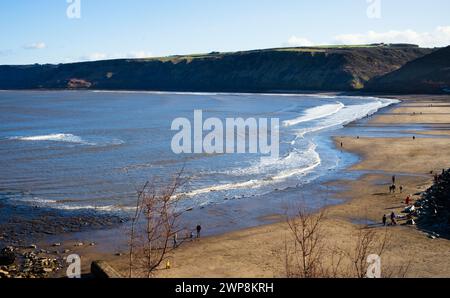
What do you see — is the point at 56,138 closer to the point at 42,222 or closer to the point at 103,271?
the point at 42,222

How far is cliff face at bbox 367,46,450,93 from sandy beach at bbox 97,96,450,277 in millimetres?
95131

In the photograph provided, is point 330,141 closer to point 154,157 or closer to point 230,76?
point 154,157

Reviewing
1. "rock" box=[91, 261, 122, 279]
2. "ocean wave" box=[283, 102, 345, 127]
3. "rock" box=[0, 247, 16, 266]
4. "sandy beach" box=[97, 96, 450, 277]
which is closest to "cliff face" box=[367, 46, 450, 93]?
"ocean wave" box=[283, 102, 345, 127]

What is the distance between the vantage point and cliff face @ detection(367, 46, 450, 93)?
444ft

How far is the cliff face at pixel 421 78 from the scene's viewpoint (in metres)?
135

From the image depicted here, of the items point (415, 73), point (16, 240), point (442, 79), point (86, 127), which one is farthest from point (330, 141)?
point (415, 73)

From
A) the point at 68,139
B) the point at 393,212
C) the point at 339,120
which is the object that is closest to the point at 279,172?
the point at 393,212

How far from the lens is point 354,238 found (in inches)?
960

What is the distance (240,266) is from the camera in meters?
20.9

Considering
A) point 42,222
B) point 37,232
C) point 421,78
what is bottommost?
point 37,232

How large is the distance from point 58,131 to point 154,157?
2706 cm

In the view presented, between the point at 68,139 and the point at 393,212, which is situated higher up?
the point at 68,139

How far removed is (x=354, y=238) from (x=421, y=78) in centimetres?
13145

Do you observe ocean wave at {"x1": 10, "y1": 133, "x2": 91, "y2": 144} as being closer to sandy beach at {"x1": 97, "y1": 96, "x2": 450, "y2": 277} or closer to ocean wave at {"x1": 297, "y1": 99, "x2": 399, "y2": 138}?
ocean wave at {"x1": 297, "y1": 99, "x2": 399, "y2": 138}
